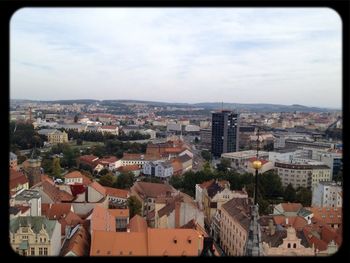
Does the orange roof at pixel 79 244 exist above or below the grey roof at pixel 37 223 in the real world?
below

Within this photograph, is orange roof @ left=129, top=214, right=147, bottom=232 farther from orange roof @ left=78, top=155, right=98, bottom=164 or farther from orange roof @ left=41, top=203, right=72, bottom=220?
orange roof @ left=78, top=155, right=98, bottom=164

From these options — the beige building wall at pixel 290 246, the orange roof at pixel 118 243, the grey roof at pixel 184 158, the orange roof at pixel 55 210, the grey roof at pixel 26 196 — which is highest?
the grey roof at pixel 26 196

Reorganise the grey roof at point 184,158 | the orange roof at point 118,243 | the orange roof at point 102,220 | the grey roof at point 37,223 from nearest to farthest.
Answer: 1. the orange roof at point 118,243
2. the grey roof at point 37,223
3. the orange roof at point 102,220
4. the grey roof at point 184,158

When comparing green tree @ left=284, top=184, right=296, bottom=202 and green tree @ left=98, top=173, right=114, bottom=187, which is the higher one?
green tree @ left=98, top=173, right=114, bottom=187

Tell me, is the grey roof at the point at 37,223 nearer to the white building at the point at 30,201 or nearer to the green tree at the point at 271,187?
the white building at the point at 30,201

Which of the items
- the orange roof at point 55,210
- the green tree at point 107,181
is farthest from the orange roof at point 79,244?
the green tree at point 107,181

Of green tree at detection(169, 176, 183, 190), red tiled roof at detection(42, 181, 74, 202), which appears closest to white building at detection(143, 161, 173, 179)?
green tree at detection(169, 176, 183, 190)
